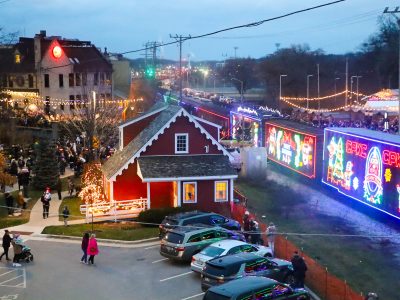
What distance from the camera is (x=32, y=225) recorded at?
31062 millimetres

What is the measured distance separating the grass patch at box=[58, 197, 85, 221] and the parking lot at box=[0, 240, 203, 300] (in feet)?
18.8

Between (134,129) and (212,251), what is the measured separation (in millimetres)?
18912

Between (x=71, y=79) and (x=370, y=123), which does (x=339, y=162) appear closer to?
(x=370, y=123)

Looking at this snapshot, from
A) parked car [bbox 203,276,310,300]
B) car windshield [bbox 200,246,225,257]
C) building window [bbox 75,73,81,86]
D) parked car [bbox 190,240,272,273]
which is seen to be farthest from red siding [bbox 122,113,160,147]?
building window [bbox 75,73,81,86]

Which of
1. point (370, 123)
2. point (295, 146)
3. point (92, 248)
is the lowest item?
point (92, 248)

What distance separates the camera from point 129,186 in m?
34.4

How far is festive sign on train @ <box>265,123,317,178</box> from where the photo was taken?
40875 mm

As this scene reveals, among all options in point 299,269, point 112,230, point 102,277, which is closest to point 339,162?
point 112,230

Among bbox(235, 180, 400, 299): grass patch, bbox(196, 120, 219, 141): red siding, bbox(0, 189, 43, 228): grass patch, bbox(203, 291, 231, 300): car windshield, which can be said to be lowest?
bbox(235, 180, 400, 299): grass patch

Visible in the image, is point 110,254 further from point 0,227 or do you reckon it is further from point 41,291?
point 0,227

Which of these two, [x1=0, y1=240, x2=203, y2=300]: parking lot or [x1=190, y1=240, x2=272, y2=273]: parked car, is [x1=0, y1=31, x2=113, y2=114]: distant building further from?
[x1=190, y1=240, x2=272, y2=273]: parked car

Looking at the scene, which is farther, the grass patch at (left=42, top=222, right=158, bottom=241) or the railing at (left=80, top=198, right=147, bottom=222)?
the railing at (left=80, top=198, right=147, bottom=222)

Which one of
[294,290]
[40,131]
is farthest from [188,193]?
[40,131]

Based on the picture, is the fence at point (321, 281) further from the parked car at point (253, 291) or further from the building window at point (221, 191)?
the building window at point (221, 191)
